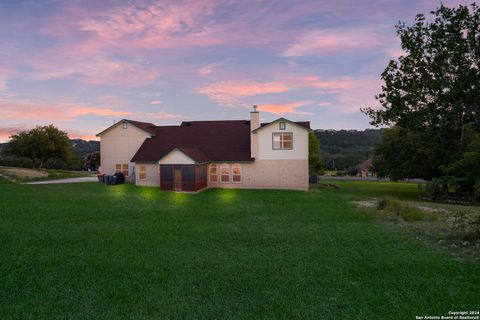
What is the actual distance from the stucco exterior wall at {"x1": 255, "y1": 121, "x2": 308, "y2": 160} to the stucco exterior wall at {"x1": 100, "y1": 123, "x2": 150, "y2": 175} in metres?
13.4

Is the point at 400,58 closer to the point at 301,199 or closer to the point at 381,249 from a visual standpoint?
the point at 301,199

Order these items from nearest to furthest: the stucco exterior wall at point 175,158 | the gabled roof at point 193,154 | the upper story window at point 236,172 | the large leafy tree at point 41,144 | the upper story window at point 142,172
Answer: the gabled roof at point 193,154 → the stucco exterior wall at point 175,158 → the upper story window at point 236,172 → the upper story window at point 142,172 → the large leafy tree at point 41,144

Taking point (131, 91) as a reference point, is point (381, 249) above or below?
below

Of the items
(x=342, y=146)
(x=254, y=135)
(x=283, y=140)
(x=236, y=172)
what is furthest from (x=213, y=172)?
(x=342, y=146)

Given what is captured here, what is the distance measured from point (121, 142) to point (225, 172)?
1236cm

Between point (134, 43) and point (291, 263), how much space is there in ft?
73.5

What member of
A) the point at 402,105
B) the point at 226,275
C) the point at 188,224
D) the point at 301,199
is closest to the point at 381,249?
the point at 226,275

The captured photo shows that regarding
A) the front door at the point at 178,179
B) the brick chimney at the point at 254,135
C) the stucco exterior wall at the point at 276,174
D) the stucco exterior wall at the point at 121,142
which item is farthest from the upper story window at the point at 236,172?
the stucco exterior wall at the point at 121,142

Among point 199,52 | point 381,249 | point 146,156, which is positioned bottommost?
point 381,249

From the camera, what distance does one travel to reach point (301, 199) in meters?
25.0

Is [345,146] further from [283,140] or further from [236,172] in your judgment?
[236,172]

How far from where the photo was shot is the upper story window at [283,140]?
3225 cm

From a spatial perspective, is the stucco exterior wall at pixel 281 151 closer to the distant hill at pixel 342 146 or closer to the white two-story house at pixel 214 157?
the white two-story house at pixel 214 157

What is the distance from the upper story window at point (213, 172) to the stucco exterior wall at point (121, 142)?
878 centimetres
